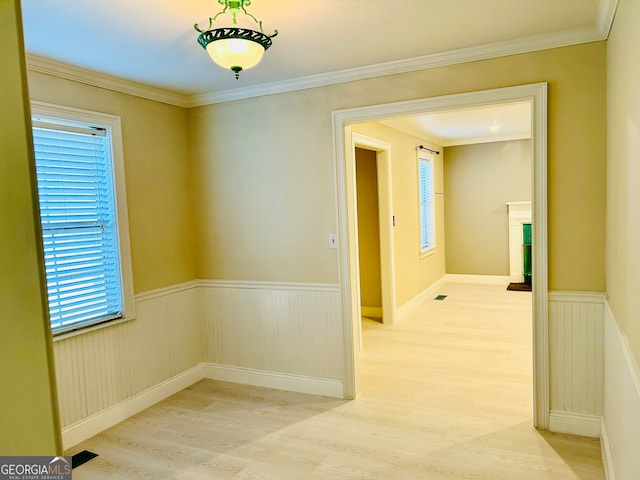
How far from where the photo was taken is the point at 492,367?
12.9 ft

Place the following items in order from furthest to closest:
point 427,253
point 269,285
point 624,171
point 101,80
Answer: point 427,253, point 269,285, point 101,80, point 624,171

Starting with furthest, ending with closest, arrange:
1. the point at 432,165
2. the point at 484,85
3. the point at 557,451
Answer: the point at 432,165
the point at 484,85
the point at 557,451

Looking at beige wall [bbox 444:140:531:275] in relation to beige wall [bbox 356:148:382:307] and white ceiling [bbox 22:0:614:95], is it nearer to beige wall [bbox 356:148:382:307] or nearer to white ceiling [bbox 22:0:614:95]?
beige wall [bbox 356:148:382:307]

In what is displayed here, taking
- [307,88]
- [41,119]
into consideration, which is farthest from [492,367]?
[41,119]

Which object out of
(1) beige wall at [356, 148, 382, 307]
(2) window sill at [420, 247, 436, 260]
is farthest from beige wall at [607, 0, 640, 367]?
(2) window sill at [420, 247, 436, 260]

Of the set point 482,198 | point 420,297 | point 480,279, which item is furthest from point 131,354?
point 482,198

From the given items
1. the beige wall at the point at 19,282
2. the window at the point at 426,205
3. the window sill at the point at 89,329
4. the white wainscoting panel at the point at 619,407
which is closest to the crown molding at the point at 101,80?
the window sill at the point at 89,329

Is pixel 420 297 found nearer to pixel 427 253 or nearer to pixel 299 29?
pixel 427 253

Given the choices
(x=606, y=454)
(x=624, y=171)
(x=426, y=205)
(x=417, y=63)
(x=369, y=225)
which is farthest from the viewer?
(x=426, y=205)

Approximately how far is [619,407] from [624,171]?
3.47ft

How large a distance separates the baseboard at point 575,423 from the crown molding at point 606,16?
A: 7.42 ft

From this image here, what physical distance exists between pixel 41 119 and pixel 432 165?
5.80 meters

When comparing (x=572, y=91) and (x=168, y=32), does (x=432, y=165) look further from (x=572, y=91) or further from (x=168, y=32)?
(x=168, y=32)

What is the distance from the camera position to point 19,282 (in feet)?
1.79
